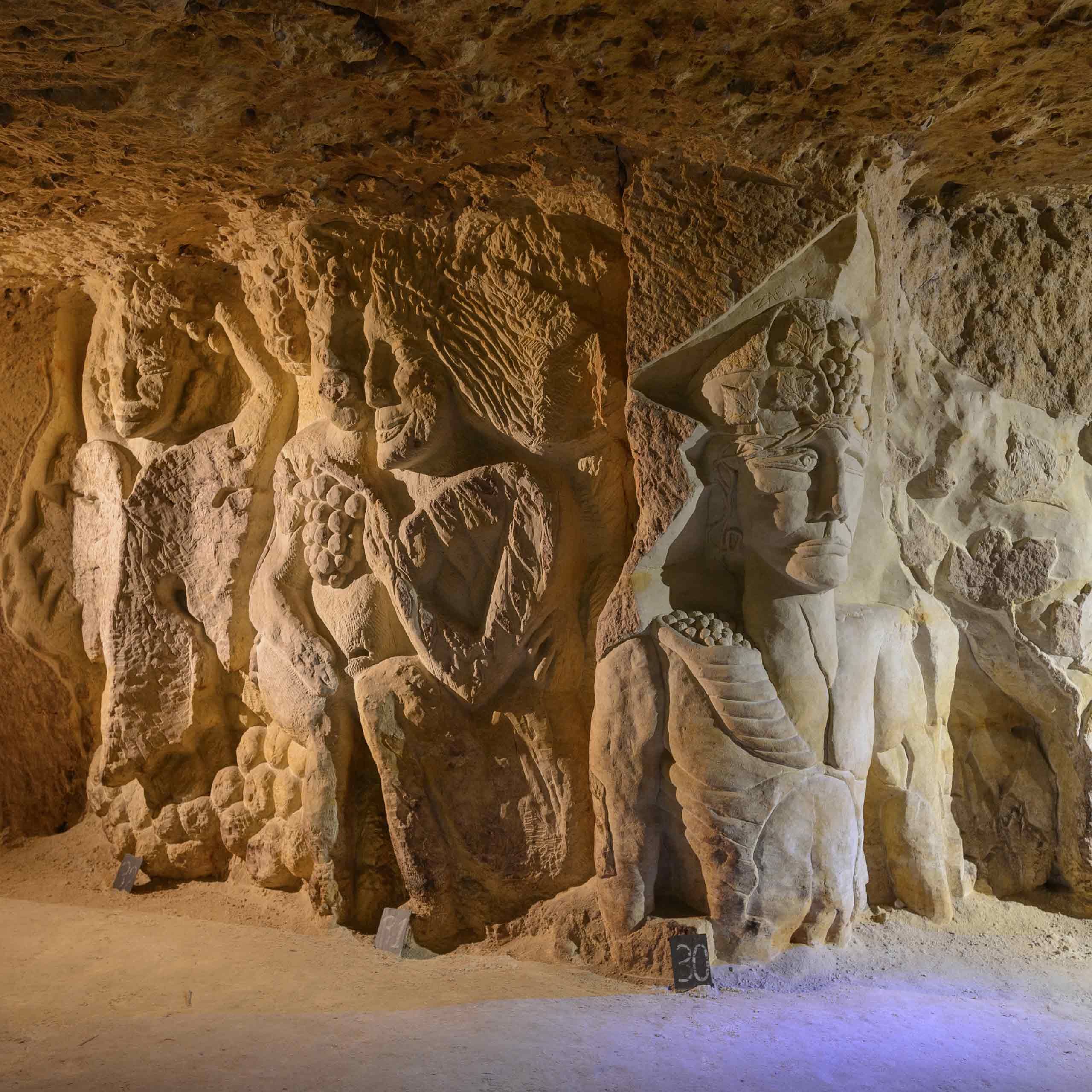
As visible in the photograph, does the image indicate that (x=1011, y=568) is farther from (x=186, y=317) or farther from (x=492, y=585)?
(x=186, y=317)

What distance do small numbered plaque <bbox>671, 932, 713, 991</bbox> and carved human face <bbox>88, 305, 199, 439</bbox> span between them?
2548 millimetres

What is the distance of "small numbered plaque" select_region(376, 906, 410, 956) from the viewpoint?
3539 millimetres

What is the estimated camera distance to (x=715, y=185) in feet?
9.62

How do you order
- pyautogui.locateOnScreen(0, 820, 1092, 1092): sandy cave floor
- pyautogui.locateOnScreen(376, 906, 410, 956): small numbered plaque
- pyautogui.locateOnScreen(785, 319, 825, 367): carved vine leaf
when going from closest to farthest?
pyautogui.locateOnScreen(0, 820, 1092, 1092): sandy cave floor → pyautogui.locateOnScreen(785, 319, 825, 367): carved vine leaf → pyautogui.locateOnScreen(376, 906, 410, 956): small numbered plaque

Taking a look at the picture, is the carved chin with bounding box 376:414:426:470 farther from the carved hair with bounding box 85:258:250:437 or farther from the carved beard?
the carved hair with bounding box 85:258:250:437

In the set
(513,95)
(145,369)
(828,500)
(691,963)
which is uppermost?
(513,95)

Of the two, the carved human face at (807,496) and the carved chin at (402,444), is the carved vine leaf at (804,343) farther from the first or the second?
the carved chin at (402,444)

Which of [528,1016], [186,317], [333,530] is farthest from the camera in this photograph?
[186,317]

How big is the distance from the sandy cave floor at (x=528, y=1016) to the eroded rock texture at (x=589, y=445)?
0.14 metres

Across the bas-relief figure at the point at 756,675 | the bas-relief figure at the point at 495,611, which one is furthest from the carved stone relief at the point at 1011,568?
the bas-relief figure at the point at 756,675

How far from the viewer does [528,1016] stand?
294 cm

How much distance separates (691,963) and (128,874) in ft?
7.24

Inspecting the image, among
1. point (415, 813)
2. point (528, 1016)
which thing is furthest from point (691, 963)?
point (415, 813)

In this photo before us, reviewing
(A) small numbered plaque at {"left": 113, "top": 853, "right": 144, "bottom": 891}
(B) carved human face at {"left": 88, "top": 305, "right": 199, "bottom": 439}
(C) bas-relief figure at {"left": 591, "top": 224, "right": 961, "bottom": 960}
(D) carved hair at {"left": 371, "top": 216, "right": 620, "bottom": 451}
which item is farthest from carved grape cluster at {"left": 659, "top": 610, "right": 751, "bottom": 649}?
(A) small numbered plaque at {"left": 113, "top": 853, "right": 144, "bottom": 891}
